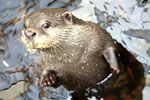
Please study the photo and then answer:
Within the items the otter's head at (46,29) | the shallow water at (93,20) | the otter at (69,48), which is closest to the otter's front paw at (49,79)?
the otter at (69,48)

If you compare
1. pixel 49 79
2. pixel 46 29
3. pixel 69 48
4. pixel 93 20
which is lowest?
pixel 49 79

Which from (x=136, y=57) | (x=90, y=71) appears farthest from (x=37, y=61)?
(x=136, y=57)

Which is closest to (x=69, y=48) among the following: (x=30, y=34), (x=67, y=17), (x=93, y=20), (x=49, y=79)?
(x=67, y=17)

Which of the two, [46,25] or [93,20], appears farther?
[93,20]

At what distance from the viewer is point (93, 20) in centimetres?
427

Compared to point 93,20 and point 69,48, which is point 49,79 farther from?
point 93,20

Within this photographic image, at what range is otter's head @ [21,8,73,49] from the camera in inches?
106

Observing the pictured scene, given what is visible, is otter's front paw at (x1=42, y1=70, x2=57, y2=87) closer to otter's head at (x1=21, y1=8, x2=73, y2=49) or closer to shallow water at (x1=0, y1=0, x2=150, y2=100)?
shallow water at (x1=0, y1=0, x2=150, y2=100)

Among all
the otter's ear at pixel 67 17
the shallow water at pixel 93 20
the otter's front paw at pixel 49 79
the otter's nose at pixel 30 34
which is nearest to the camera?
the otter's nose at pixel 30 34

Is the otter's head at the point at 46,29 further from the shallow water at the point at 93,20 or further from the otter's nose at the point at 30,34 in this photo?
the shallow water at the point at 93,20

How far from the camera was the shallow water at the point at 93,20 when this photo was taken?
3729mm

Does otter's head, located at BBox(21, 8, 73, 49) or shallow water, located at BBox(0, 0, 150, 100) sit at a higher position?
otter's head, located at BBox(21, 8, 73, 49)

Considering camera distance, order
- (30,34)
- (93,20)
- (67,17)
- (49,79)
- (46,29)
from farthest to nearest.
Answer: (93,20) < (49,79) < (67,17) < (46,29) < (30,34)

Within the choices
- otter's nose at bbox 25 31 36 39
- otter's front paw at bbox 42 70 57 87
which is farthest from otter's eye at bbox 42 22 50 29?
otter's front paw at bbox 42 70 57 87
